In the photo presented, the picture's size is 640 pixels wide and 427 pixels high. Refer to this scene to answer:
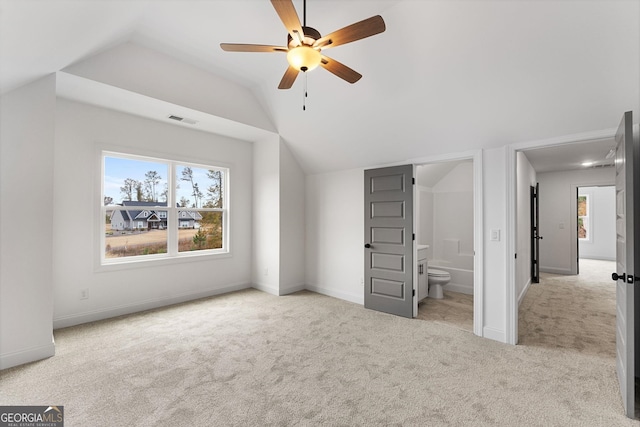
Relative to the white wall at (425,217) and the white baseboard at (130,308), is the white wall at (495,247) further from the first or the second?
the white baseboard at (130,308)

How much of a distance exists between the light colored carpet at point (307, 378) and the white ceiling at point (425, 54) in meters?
2.25

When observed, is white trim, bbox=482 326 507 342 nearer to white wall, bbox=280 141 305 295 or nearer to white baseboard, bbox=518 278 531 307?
white baseboard, bbox=518 278 531 307

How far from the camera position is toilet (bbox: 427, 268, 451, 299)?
4684 millimetres

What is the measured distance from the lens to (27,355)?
2.58 metres

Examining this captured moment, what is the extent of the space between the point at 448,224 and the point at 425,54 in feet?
12.7

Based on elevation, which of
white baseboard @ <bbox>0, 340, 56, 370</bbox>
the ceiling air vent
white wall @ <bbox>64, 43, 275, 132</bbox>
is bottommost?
white baseboard @ <bbox>0, 340, 56, 370</bbox>

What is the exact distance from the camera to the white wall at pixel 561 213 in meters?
6.42

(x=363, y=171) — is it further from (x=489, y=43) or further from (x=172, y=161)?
(x=172, y=161)

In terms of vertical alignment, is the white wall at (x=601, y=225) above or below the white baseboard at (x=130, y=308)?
above

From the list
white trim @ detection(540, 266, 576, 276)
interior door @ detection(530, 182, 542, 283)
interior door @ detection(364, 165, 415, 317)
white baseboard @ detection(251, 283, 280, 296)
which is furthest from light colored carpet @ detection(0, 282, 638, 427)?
white trim @ detection(540, 266, 576, 276)

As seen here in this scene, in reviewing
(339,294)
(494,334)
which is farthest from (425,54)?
(339,294)

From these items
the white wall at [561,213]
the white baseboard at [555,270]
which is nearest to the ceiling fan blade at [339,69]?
the white wall at [561,213]

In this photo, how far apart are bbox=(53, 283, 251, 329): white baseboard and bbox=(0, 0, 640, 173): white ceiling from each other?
8.33 feet

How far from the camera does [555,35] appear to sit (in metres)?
2.19
